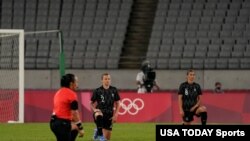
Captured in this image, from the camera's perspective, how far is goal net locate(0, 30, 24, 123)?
3172cm

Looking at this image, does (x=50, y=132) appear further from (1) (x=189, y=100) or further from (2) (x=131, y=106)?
(2) (x=131, y=106)

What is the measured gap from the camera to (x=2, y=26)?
4097 cm

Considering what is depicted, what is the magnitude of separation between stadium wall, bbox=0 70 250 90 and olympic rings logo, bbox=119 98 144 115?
6.24 m

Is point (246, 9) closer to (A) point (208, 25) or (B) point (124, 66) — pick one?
(A) point (208, 25)

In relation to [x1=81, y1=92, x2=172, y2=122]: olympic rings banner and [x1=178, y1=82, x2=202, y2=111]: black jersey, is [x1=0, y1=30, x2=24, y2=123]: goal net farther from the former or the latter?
[x1=178, y1=82, x2=202, y2=111]: black jersey

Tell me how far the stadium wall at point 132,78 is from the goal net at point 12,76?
6.20 m

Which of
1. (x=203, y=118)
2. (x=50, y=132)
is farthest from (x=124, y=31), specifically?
(x=203, y=118)

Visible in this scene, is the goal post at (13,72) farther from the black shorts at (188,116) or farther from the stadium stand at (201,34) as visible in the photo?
the stadium stand at (201,34)

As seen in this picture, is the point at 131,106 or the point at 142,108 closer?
the point at 131,106

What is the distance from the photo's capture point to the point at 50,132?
26.9 m

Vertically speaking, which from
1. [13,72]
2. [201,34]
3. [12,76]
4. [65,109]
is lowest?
[65,109]

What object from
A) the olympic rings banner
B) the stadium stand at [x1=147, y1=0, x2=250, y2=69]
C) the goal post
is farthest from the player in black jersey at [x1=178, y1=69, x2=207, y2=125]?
the stadium stand at [x1=147, y1=0, x2=250, y2=69]

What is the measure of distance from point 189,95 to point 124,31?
51.6 feet

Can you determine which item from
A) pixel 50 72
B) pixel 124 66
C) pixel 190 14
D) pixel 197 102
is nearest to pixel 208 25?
pixel 190 14
